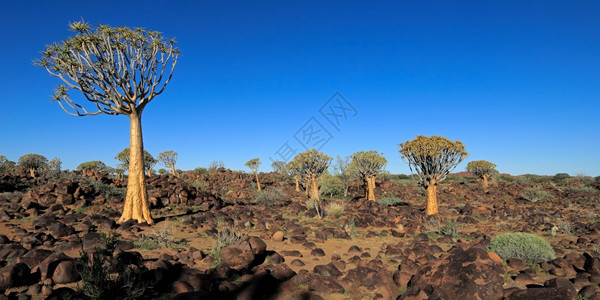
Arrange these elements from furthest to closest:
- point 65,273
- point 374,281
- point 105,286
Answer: point 374,281 < point 65,273 < point 105,286

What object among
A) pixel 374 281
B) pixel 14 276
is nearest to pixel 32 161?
pixel 14 276

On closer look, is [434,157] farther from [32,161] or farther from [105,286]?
[32,161]

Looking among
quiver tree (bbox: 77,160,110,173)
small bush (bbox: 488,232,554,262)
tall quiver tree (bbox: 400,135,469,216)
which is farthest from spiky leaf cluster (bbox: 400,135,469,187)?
quiver tree (bbox: 77,160,110,173)

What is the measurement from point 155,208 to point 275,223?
626 cm

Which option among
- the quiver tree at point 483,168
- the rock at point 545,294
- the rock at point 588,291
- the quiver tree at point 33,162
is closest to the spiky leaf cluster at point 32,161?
the quiver tree at point 33,162

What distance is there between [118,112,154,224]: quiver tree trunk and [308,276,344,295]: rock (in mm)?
7992

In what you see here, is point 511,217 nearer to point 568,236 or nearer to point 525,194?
point 568,236

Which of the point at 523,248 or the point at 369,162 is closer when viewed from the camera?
the point at 523,248

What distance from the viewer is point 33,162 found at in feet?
111

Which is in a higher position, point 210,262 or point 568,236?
point 210,262

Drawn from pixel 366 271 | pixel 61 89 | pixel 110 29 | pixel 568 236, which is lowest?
pixel 568 236

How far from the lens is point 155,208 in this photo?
14891mm

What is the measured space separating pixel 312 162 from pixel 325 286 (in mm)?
20607

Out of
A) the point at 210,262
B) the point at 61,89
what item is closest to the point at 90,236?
the point at 210,262
